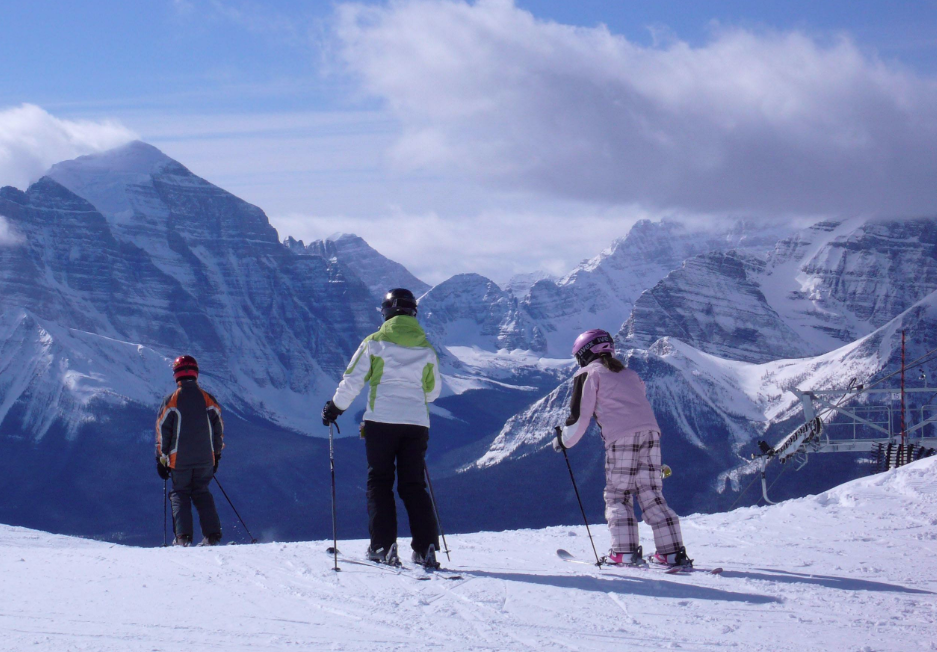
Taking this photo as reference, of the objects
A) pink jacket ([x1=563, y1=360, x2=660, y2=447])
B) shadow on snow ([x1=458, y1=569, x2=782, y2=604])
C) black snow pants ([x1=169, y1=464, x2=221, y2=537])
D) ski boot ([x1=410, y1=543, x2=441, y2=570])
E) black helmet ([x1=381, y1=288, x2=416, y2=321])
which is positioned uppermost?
black helmet ([x1=381, y1=288, x2=416, y2=321])

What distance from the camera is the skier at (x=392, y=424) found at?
10375mm

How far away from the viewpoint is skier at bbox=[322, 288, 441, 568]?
408 inches

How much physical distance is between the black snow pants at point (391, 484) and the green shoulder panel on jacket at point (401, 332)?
0.87 metres

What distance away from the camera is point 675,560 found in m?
10.3

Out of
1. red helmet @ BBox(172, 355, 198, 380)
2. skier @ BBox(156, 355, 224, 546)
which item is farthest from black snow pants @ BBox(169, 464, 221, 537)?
red helmet @ BBox(172, 355, 198, 380)

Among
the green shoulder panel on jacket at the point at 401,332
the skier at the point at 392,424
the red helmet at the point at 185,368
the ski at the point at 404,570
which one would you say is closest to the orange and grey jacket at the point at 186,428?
the red helmet at the point at 185,368

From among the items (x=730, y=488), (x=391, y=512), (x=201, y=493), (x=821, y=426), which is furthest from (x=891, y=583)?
(x=730, y=488)

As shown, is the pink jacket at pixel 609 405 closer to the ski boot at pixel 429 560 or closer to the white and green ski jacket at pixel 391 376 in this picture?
the white and green ski jacket at pixel 391 376

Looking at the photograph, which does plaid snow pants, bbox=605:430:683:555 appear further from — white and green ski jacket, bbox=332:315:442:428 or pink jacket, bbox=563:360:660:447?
white and green ski jacket, bbox=332:315:442:428

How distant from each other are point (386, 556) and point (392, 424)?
1361 millimetres

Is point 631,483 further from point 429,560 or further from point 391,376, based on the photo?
point 391,376

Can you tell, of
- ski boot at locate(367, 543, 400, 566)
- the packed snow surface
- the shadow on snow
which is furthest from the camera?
ski boot at locate(367, 543, 400, 566)

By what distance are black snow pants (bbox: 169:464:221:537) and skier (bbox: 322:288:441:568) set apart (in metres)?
5.07

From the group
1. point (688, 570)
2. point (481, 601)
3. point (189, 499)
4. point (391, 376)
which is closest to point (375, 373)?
point (391, 376)
